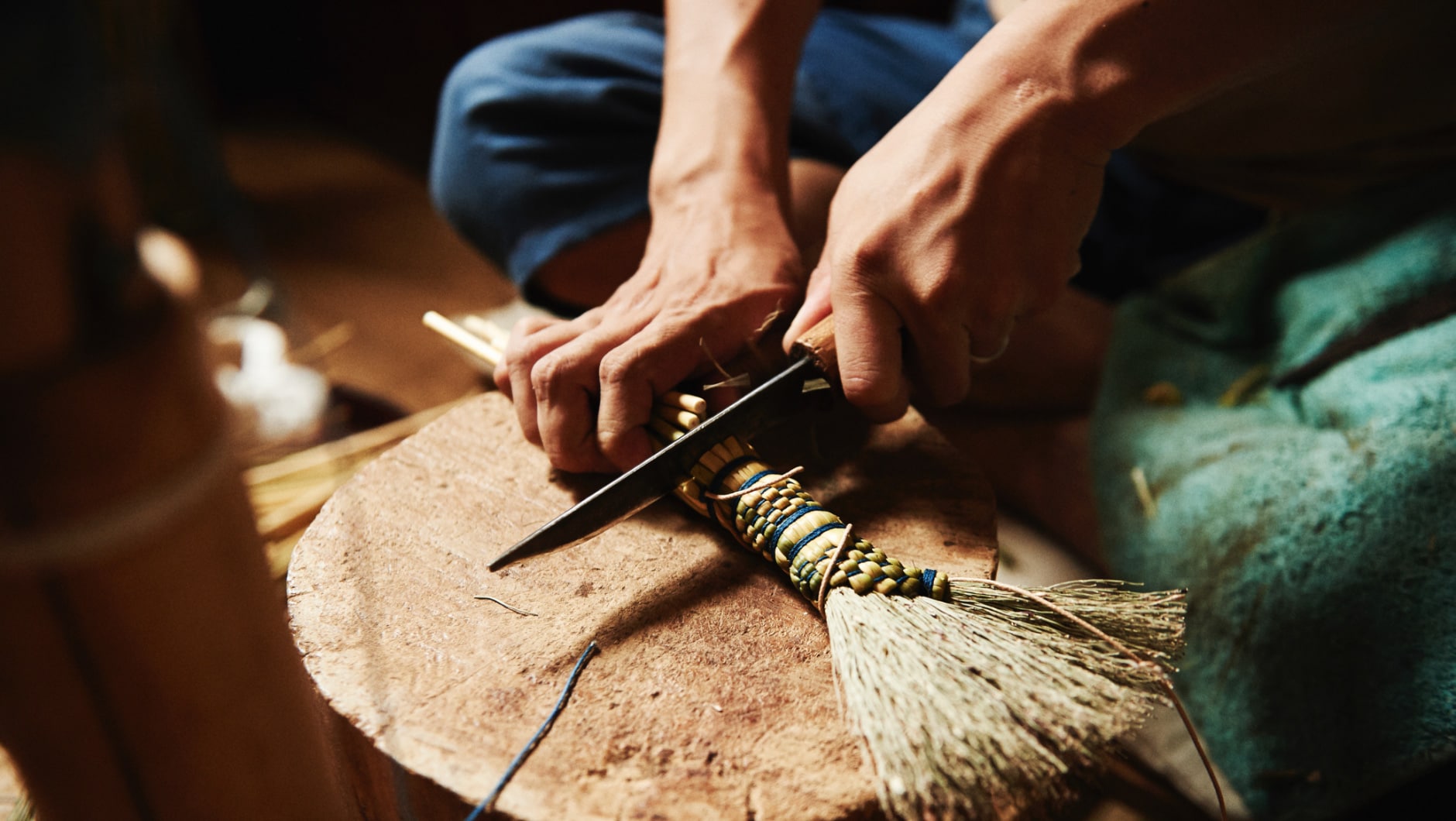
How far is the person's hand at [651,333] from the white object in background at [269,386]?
2.73 ft

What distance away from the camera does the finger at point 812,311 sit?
74 centimetres

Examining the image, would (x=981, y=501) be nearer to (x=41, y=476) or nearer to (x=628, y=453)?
(x=628, y=453)

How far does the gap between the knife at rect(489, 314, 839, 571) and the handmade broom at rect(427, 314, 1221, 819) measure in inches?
0.8

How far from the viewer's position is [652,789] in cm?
52

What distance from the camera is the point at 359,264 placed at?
2240 mm

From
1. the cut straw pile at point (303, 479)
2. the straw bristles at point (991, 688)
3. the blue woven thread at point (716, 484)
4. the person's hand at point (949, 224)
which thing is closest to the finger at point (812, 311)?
the person's hand at point (949, 224)

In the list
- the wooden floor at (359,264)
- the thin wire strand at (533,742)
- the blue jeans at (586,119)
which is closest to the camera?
the thin wire strand at (533,742)

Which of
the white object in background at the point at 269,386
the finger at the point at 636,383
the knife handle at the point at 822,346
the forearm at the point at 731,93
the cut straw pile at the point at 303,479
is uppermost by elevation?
the forearm at the point at 731,93

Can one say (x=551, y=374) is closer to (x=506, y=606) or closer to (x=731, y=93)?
(x=506, y=606)

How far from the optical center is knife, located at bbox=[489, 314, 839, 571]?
25.2 inches

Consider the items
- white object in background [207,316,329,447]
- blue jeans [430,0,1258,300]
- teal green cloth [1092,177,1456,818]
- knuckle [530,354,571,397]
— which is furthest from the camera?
white object in background [207,316,329,447]

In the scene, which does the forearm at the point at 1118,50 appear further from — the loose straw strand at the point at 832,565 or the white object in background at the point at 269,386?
the white object in background at the point at 269,386

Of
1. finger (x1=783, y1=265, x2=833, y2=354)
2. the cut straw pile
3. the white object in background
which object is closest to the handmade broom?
finger (x1=783, y1=265, x2=833, y2=354)

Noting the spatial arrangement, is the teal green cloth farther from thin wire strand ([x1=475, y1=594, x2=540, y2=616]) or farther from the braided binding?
thin wire strand ([x1=475, y1=594, x2=540, y2=616])
